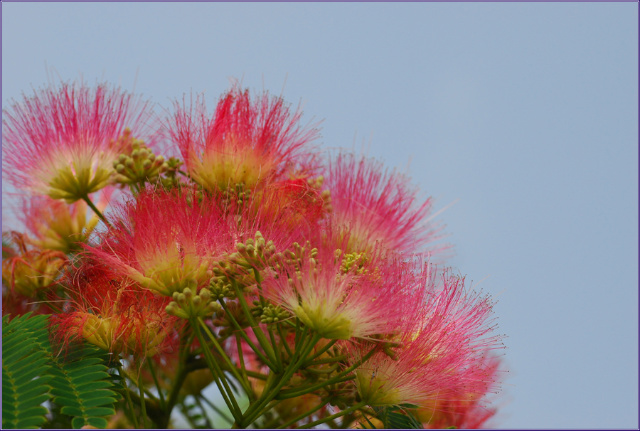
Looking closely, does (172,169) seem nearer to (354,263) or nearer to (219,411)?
(354,263)

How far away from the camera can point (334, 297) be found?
1.80 meters

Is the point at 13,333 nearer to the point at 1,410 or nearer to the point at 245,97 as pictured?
the point at 1,410

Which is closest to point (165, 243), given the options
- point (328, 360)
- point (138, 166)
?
point (138, 166)

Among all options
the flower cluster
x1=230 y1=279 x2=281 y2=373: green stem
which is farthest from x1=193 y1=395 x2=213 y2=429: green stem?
x1=230 y1=279 x2=281 y2=373: green stem

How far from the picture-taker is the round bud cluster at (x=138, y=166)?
2305 mm

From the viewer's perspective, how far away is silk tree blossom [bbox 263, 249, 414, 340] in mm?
1806

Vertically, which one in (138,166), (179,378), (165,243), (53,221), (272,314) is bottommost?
(179,378)

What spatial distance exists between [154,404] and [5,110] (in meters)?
1.22

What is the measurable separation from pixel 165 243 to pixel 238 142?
1.66 feet

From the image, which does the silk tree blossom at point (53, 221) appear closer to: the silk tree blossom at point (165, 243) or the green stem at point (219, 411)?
the silk tree blossom at point (165, 243)

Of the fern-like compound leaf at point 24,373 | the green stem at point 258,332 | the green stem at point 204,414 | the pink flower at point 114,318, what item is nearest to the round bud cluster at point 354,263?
the green stem at point 258,332

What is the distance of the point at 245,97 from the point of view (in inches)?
94.4

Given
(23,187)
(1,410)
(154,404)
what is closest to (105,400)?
(1,410)

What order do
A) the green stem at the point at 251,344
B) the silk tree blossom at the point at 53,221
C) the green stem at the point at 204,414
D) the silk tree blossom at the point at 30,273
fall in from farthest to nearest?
1. the green stem at the point at 204,414
2. the silk tree blossom at the point at 53,221
3. the silk tree blossom at the point at 30,273
4. the green stem at the point at 251,344
